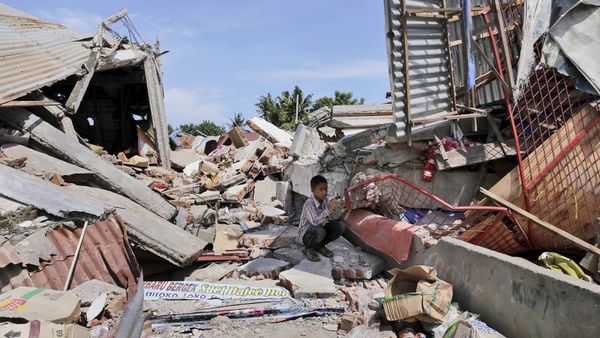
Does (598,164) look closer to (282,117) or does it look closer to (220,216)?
(220,216)

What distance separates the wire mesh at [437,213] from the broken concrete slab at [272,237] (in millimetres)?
1107

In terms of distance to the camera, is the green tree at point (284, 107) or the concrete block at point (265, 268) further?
Answer: the green tree at point (284, 107)

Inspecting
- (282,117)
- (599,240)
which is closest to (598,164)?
(599,240)

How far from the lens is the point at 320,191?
5246mm

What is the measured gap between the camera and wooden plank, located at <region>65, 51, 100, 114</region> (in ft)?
28.3

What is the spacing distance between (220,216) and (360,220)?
3.86 m

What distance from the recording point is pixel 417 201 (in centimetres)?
598

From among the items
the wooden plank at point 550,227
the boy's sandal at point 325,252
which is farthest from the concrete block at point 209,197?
the wooden plank at point 550,227

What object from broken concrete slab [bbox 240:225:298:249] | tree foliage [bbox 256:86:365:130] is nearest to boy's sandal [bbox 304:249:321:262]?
broken concrete slab [bbox 240:225:298:249]

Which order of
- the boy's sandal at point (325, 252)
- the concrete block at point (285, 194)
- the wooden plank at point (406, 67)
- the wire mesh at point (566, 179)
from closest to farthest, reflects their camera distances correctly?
the wire mesh at point (566, 179), the wooden plank at point (406, 67), the boy's sandal at point (325, 252), the concrete block at point (285, 194)

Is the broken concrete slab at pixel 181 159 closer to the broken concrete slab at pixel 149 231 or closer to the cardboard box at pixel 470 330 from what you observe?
the broken concrete slab at pixel 149 231

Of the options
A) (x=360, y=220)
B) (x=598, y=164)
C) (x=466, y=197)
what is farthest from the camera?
(x=466, y=197)

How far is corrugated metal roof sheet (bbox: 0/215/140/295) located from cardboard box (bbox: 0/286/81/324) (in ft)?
1.08

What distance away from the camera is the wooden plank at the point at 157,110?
1164 centimetres
